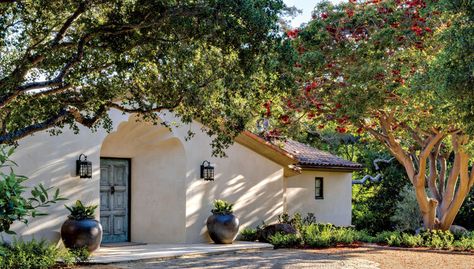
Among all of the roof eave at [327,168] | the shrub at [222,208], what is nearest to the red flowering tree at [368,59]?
the shrub at [222,208]

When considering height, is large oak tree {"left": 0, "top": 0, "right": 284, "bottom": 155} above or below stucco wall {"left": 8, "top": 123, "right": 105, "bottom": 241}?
above

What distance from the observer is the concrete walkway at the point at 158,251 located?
13812mm

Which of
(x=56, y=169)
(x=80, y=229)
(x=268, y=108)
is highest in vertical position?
(x=268, y=108)

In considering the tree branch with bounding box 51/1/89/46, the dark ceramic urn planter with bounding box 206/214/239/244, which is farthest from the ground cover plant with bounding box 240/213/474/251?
the tree branch with bounding box 51/1/89/46

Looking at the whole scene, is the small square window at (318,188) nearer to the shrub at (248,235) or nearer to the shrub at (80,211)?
→ the shrub at (248,235)

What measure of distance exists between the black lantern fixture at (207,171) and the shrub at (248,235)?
205 centimetres

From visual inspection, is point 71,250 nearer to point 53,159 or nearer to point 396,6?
point 53,159

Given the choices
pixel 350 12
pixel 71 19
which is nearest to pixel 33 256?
pixel 71 19

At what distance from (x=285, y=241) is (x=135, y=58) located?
27.7 feet

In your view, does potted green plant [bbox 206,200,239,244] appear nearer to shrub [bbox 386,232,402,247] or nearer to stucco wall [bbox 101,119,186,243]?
stucco wall [bbox 101,119,186,243]

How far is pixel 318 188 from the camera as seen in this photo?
23.0m

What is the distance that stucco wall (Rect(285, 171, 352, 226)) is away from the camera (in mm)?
21672

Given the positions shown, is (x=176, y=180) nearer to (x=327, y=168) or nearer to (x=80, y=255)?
(x=80, y=255)

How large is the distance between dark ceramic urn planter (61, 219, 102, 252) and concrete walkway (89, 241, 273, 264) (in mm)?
355
